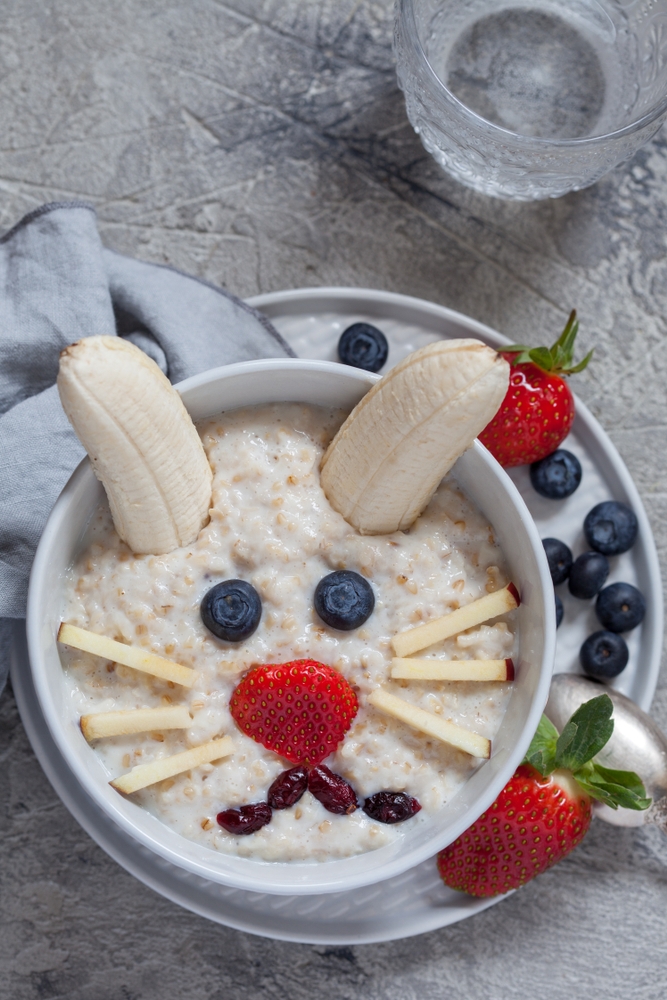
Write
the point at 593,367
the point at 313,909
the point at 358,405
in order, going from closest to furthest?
the point at 358,405, the point at 313,909, the point at 593,367

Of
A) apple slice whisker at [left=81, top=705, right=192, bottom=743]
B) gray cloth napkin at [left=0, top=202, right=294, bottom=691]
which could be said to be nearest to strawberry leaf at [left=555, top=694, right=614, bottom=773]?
apple slice whisker at [left=81, top=705, right=192, bottom=743]

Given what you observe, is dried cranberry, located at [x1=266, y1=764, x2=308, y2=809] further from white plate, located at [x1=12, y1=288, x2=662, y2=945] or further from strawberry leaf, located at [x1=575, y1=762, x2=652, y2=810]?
strawberry leaf, located at [x1=575, y1=762, x2=652, y2=810]

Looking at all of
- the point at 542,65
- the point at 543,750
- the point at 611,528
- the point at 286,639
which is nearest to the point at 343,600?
the point at 286,639

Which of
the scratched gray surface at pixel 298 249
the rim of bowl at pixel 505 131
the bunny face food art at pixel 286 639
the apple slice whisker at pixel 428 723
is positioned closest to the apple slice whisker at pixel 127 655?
the bunny face food art at pixel 286 639

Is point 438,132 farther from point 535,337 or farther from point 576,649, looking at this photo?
point 576,649

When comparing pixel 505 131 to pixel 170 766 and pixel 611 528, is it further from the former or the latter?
pixel 170 766

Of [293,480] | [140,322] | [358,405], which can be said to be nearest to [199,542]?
[293,480]
